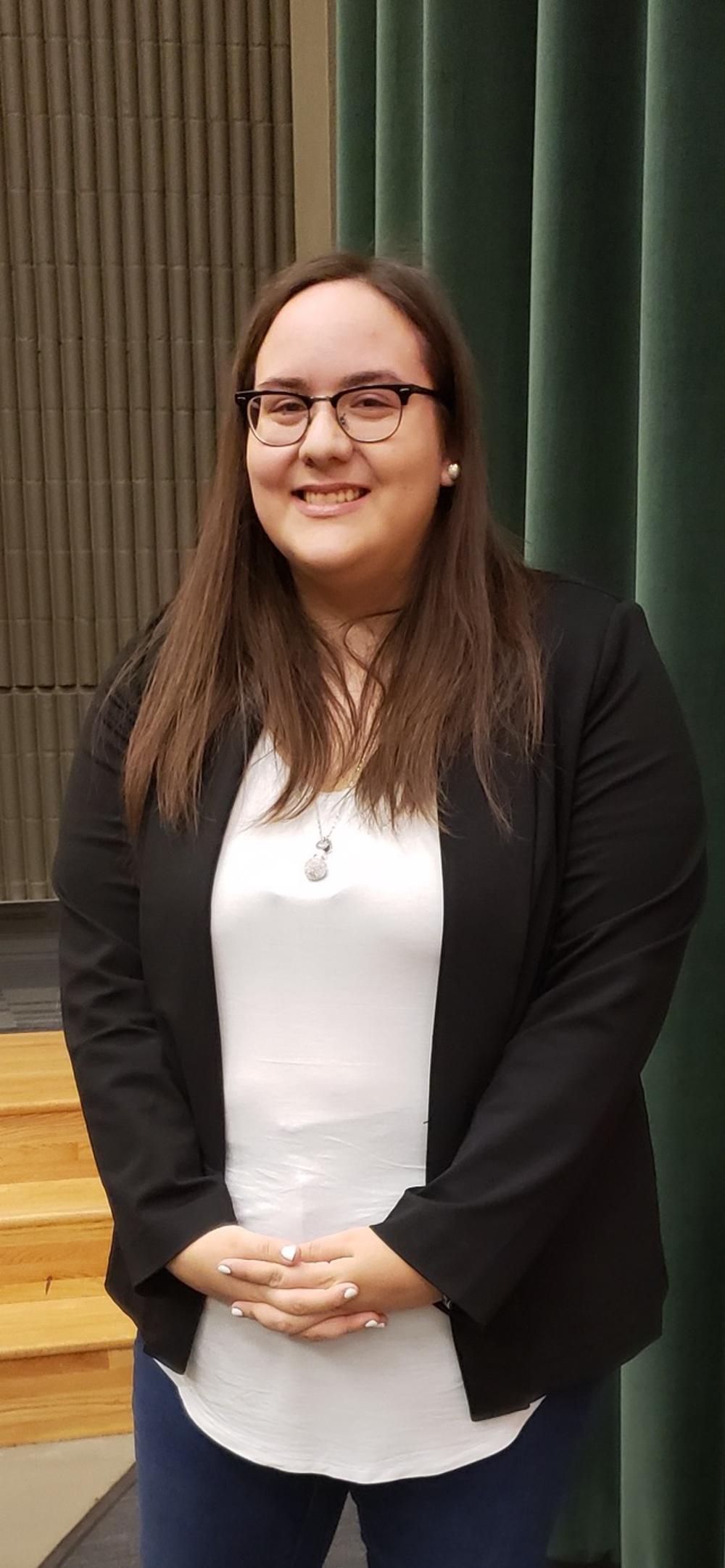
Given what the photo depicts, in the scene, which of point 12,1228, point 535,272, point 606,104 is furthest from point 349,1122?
point 12,1228

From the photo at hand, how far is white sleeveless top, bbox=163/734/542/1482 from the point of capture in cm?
85

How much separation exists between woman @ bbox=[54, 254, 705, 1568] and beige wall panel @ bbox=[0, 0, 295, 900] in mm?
2617

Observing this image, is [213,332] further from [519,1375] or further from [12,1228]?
[519,1375]

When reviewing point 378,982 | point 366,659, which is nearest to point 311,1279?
point 378,982

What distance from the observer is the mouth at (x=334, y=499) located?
2.91 ft

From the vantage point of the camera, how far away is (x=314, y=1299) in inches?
32.2

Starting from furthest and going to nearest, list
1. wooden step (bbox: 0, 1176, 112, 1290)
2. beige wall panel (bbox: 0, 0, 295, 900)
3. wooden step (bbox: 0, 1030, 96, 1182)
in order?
1. beige wall panel (bbox: 0, 0, 295, 900)
2. wooden step (bbox: 0, 1030, 96, 1182)
3. wooden step (bbox: 0, 1176, 112, 1290)

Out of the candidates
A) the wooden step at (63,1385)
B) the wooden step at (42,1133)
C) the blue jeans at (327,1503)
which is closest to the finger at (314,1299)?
the blue jeans at (327,1503)

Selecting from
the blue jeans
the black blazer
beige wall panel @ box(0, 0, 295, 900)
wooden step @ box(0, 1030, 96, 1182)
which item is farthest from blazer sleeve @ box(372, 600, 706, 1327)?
beige wall panel @ box(0, 0, 295, 900)

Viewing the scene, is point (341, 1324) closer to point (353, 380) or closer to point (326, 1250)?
point (326, 1250)

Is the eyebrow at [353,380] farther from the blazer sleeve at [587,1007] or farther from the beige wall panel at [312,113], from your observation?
the beige wall panel at [312,113]

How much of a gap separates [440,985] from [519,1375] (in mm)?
265

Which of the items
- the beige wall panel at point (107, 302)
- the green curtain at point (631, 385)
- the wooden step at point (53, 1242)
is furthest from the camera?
the beige wall panel at point (107, 302)

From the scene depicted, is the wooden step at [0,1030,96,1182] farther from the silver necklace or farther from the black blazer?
the silver necklace
